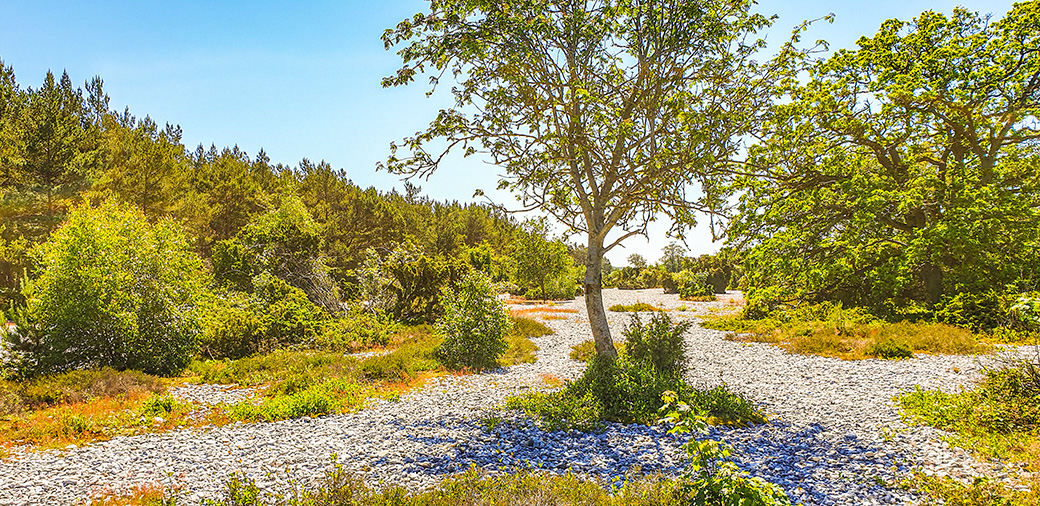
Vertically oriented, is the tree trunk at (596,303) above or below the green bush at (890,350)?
above

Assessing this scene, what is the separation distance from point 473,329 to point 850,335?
11759mm

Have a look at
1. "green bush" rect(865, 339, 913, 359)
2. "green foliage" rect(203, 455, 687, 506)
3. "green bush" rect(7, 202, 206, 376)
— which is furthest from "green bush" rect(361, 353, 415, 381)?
"green bush" rect(865, 339, 913, 359)

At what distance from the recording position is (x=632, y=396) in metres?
8.17

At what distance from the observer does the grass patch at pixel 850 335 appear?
12.1 meters

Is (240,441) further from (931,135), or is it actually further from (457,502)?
(931,135)

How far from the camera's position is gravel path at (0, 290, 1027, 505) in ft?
17.6

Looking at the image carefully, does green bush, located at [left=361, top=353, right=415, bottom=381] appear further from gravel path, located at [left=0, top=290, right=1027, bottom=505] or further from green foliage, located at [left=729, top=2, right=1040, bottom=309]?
green foliage, located at [left=729, top=2, right=1040, bottom=309]

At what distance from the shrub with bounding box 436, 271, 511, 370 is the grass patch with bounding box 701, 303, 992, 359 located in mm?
8834

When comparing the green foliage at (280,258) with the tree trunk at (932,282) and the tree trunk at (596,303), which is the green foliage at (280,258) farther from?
the tree trunk at (932,282)

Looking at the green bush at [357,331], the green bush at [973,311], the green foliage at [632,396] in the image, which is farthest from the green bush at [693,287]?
the green foliage at [632,396]

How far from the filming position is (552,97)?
9.14m

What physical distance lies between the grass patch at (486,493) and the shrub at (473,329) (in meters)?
7.16

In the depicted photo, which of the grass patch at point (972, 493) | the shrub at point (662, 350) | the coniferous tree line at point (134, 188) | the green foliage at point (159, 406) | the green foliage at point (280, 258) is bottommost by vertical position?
the grass patch at point (972, 493)

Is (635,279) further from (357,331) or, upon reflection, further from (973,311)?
(357,331)
